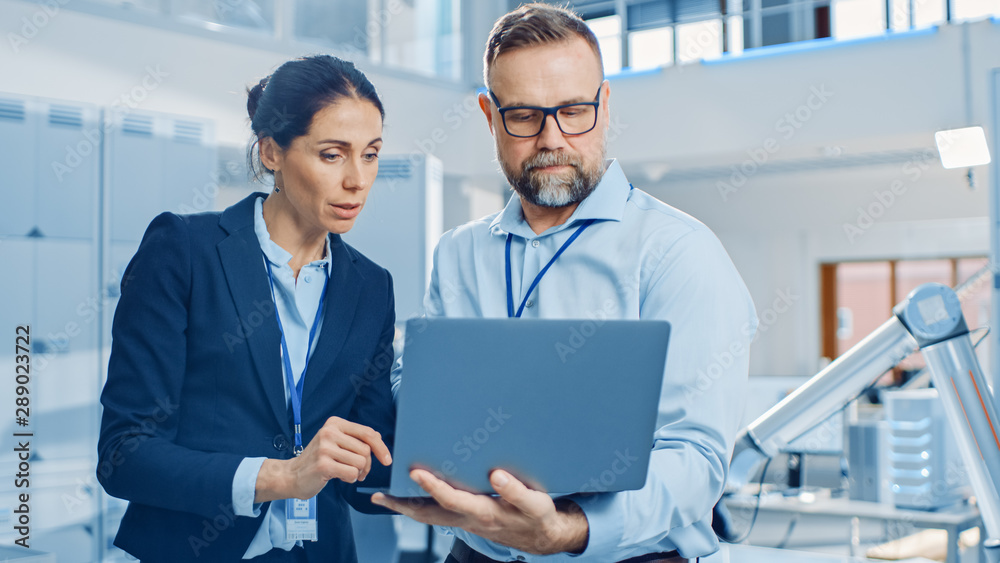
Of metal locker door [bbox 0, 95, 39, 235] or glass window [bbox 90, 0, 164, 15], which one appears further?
glass window [bbox 90, 0, 164, 15]

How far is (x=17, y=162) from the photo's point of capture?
8.30 ft

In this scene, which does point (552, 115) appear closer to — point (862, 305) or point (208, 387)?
point (208, 387)

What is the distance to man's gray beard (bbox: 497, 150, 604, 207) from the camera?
4.11ft

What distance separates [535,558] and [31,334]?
202 cm

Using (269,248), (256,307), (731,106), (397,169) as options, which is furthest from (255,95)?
(731,106)

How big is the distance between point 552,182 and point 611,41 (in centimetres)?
583

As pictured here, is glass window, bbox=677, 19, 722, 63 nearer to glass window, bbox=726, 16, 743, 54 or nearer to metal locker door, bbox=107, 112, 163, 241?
glass window, bbox=726, 16, 743, 54

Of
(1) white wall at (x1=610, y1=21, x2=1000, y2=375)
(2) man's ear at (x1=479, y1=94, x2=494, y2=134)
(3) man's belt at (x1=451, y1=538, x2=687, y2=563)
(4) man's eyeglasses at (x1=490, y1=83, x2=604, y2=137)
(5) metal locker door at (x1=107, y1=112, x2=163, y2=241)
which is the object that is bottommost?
(3) man's belt at (x1=451, y1=538, x2=687, y2=563)

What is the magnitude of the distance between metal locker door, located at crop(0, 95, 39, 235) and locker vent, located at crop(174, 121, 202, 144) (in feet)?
1.31

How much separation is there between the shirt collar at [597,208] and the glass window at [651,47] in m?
5.41

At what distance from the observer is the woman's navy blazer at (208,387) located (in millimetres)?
1153

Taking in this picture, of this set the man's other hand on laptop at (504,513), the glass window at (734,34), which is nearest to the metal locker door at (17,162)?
the man's other hand on laptop at (504,513)

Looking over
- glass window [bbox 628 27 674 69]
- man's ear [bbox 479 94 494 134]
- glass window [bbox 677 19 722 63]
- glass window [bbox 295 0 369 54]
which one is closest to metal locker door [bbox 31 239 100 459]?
man's ear [bbox 479 94 494 134]

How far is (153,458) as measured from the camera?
1.14 m
